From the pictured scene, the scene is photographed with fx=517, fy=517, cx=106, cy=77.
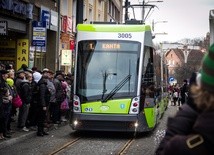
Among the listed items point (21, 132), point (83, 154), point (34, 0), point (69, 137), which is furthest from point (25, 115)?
point (34, 0)

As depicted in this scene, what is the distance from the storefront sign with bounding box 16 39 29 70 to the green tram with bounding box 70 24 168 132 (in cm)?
920

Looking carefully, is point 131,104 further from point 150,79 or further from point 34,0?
point 34,0

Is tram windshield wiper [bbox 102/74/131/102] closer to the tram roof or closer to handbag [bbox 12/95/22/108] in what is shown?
the tram roof

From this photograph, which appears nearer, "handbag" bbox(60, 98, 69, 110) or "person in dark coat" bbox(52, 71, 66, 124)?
"person in dark coat" bbox(52, 71, 66, 124)

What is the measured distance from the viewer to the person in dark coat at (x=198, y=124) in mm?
2234

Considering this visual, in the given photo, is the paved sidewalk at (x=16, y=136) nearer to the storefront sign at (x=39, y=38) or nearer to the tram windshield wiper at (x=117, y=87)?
the tram windshield wiper at (x=117, y=87)

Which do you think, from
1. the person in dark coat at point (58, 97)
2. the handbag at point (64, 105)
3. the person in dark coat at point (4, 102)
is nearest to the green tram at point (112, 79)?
the person in dark coat at point (58, 97)

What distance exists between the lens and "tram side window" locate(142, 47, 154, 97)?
1435cm

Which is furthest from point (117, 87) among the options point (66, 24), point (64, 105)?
point (66, 24)

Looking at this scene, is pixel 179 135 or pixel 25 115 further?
pixel 25 115

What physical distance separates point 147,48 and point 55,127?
4127mm

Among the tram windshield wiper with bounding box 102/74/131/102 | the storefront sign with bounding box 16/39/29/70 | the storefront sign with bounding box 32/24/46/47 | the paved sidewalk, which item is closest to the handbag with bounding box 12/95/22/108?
the paved sidewalk

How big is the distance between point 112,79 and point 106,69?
13.2 inches

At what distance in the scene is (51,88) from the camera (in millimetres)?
15391
